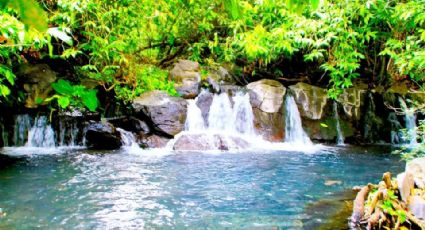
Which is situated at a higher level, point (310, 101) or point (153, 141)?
point (310, 101)

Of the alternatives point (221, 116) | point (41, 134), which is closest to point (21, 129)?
point (41, 134)

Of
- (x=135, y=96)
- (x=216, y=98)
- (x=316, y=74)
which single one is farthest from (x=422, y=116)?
(x=135, y=96)

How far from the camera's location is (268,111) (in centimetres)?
1094

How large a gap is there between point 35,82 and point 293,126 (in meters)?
7.50

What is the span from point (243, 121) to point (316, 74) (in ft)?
12.8

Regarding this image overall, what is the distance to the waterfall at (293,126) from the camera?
429 inches

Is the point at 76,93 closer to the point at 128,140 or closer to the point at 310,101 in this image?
the point at 128,140

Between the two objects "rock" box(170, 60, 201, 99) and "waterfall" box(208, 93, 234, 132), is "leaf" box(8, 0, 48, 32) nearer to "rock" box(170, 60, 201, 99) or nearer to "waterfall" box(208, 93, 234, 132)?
"waterfall" box(208, 93, 234, 132)

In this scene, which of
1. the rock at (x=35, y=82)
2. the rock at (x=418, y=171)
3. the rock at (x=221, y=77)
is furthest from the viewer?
the rock at (x=221, y=77)

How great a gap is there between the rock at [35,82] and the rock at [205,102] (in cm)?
414

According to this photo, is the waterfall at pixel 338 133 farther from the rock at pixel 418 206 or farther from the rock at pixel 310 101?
the rock at pixel 418 206

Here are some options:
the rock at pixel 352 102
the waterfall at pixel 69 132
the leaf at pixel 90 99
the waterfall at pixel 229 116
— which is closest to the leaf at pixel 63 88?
the leaf at pixel 90 99

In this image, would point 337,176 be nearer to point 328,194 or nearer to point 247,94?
point 328,194

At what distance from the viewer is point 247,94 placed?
11.1 metres
